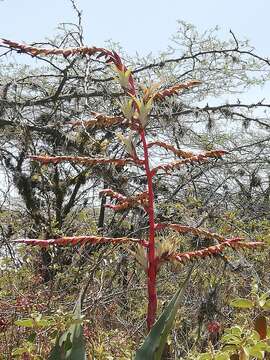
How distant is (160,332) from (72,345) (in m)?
0.28

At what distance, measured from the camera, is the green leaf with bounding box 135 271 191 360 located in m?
1.36

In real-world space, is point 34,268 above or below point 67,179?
below

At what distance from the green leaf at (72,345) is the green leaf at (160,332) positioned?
19 centimetres

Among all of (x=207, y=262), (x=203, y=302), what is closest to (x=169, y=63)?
(x=207, y=262)

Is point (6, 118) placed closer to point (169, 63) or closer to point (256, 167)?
point (169, 63)

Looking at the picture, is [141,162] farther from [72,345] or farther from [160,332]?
[72,345]

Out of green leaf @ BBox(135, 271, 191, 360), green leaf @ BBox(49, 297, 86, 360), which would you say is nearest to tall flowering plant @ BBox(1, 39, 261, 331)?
green leaf @ BBox(135, 271, 191, 360)

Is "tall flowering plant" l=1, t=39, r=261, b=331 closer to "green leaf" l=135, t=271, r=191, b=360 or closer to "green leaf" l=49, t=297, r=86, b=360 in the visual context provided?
"green leaf" l=135, t=271, r=191, b=360

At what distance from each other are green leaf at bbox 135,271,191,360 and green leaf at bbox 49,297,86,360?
0.19m

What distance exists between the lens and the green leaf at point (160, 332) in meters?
1.36

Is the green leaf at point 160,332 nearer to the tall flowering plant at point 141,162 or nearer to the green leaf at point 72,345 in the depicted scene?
the tall flowering plant at point 141,162

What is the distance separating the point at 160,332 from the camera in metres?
1.37

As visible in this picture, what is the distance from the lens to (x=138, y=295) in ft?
15.7

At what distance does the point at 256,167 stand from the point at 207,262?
2405 mm
